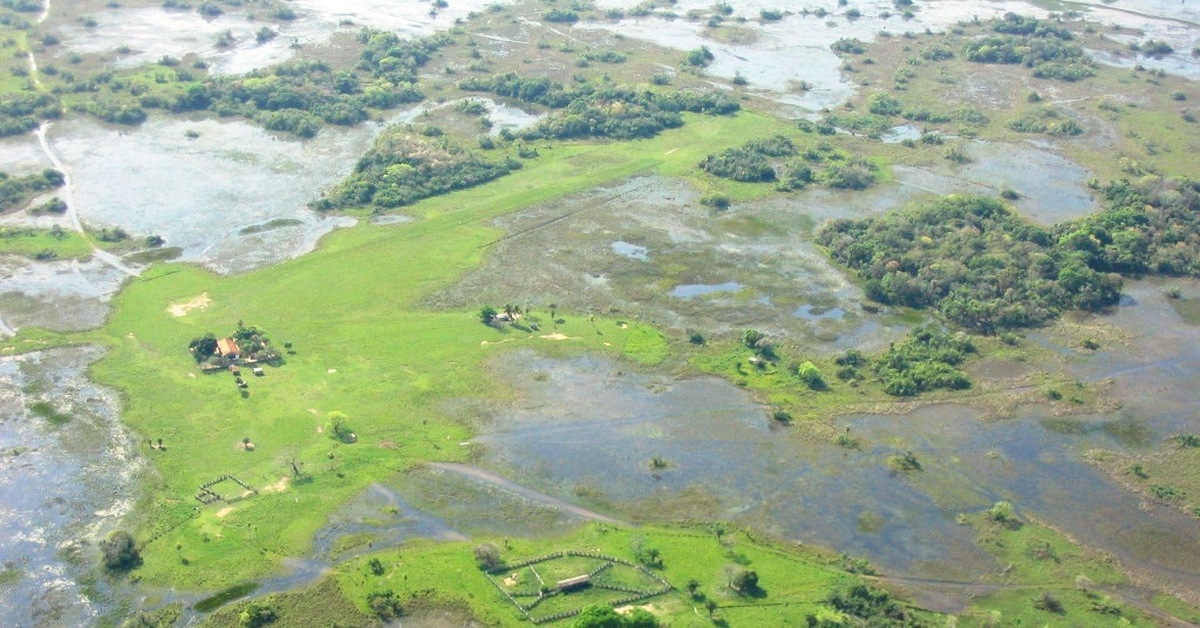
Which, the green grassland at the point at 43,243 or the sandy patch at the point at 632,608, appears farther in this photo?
the green grassland at the point at 43,243

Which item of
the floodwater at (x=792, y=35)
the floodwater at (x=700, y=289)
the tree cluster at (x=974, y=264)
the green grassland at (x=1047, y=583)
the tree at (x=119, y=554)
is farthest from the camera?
the floodwater at (x=792, y=35)

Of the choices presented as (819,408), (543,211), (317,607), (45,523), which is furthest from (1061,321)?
(45,523)

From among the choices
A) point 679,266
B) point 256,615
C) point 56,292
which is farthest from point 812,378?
point 56,292

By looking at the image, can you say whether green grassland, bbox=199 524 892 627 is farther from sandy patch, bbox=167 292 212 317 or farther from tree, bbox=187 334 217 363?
sandy patch, bbox=167 292 212 317

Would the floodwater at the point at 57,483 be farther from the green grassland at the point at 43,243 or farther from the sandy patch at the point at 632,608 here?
the sandy patch at the point at 632,608

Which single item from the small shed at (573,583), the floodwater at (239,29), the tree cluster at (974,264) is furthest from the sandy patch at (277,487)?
the floodwater at (239,29)

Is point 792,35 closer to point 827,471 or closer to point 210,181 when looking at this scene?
point 210,181
